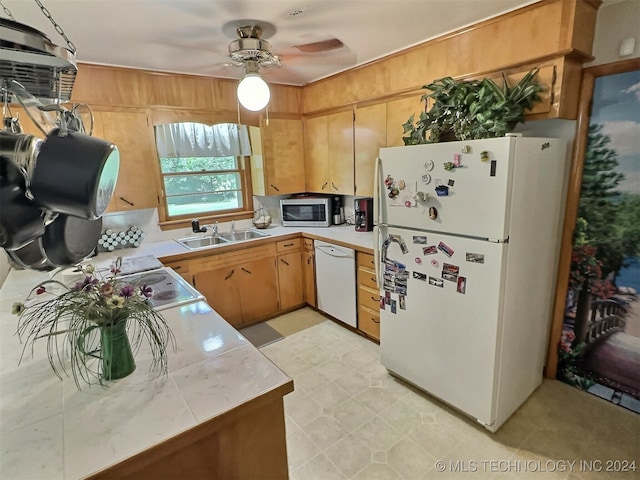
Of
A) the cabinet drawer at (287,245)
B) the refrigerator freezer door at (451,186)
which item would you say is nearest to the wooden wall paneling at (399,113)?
the refrigerator freezer door at (451,186)

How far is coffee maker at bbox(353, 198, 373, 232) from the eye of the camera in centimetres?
332

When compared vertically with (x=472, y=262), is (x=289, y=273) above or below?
below

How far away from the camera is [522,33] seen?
6.48 ft

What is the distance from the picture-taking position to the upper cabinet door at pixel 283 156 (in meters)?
3.64

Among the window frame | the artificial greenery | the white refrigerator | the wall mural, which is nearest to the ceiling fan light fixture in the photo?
the white refrigerator

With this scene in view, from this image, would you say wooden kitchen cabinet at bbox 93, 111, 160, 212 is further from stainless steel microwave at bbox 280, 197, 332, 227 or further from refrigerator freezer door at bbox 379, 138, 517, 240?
refrigerator freezer door at bbox 379, 138, 517, 240

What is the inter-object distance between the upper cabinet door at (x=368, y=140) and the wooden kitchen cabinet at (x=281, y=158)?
2.72 ft

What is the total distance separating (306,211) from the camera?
376 cm

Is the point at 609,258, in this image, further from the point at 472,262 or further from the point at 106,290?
the point at 106,290

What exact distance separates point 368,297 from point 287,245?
104cm

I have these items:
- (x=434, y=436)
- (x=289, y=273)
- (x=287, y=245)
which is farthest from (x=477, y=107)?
(x=289, y=273)

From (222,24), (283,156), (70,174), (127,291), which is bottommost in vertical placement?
(127,291)

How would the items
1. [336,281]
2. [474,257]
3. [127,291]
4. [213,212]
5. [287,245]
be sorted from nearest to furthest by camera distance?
[127,291]
[474,257]
[336,281]
[287,245]
[213,212]

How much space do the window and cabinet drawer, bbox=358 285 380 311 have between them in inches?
66.5
